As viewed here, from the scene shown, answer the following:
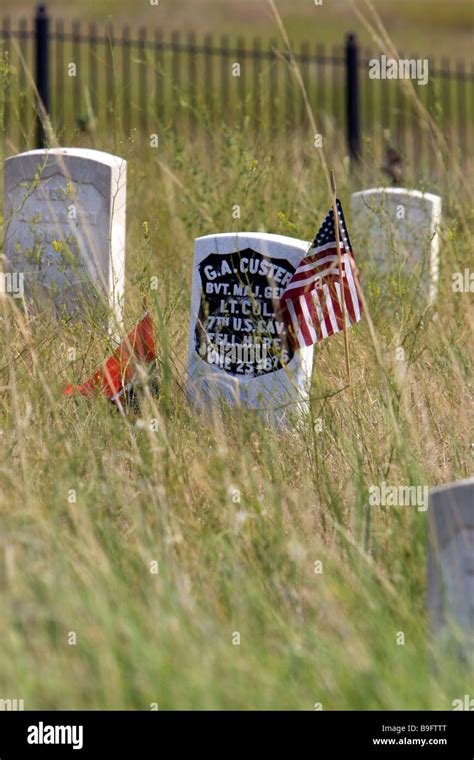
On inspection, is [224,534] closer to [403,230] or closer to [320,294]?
[320,294]

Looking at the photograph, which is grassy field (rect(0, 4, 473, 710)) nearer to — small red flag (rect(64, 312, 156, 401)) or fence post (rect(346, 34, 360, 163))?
small red flag (rect(64, 312, 156, 401))

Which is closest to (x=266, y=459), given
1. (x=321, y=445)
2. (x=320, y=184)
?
(x=321, y=445)

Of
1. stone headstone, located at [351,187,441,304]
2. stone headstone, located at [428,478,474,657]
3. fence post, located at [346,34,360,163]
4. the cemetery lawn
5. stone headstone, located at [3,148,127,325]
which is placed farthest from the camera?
fence post, located at [346,34,360,163]

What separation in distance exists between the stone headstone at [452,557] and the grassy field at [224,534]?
9 centimetres

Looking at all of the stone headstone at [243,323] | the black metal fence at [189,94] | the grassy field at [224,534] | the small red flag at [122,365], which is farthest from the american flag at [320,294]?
the black metal fence at [189,94]

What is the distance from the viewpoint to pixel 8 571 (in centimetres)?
273

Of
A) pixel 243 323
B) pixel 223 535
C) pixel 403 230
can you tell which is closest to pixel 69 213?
pixel 243 323

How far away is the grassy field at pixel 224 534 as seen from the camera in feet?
8.46

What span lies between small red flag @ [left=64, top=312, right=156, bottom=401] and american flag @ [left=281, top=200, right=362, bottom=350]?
1.85ft

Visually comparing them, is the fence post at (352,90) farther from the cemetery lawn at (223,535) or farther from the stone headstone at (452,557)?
the stone headstone at (452,557)

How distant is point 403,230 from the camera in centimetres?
647

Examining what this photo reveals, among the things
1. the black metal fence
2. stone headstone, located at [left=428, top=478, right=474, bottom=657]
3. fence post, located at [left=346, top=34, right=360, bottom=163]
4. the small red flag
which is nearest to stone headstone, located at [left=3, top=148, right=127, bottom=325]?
the black metal fence

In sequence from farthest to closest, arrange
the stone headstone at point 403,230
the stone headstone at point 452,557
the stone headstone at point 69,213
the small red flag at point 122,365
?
the stone headstone at point 403,230, the stone headstone at point 69,213, the small red flag at point 122,365, the stone headstone at point 452,557

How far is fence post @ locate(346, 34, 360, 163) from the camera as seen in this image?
12.6 metres
